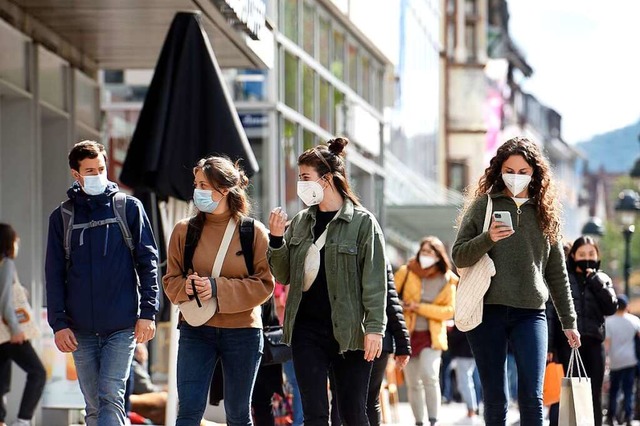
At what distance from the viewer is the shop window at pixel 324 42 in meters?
26.5

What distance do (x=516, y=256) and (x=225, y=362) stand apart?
179 centimetres

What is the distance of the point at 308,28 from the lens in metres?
25.7

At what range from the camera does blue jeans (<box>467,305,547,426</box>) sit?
9352mm

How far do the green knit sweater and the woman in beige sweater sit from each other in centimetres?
118

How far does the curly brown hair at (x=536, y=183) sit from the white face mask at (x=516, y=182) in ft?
0.35

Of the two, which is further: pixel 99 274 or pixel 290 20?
pixel 290 20

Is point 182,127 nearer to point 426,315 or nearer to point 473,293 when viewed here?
point 473,293

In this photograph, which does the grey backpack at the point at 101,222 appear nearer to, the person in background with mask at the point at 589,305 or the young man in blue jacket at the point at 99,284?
the young man in blue jacket at the point at 99,284

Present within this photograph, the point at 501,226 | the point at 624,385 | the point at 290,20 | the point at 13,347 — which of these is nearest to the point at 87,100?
the point at 13,347

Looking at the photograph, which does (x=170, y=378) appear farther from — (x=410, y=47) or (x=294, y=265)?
(x=410, y=47)

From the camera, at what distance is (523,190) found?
31.8ft

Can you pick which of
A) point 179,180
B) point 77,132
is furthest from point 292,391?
point 77,132

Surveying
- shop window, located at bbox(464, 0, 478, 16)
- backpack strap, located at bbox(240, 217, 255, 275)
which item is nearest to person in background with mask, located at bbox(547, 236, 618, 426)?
backpack strap, located at bbox(240, 217, 255, 275)

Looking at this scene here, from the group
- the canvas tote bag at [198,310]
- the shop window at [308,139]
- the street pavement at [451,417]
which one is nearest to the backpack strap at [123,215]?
the canvas tote bag at [198,310]
